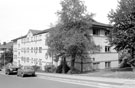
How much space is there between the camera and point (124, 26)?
2198cm

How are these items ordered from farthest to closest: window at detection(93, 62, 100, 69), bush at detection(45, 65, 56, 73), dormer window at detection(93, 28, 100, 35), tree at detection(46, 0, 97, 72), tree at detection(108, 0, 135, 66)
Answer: bush at detection(45, 65, 56, 73)
dormer window at detection(93, 28, 100, 35)
window at detection(93, 62, 100, 69)
tree at detection(46, 0, 97, 72)
tree at detection(108, 0, 135, 66)

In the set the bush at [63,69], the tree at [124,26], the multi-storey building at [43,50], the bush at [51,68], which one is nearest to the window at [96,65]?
the multi-storey building at [43,50]

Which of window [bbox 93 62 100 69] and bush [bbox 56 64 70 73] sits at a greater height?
window [bbox 93 62 100 69]

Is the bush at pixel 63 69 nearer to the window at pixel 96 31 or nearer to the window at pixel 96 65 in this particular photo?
the window at pixel 96 65

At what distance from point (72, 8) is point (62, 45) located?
5432mm

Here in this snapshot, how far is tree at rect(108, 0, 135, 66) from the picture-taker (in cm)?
2112

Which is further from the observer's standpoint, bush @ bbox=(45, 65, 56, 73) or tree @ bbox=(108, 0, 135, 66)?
bush @ bbox=(45, 65, 56, 73)

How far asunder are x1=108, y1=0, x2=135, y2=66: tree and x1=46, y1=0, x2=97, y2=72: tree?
4156 millimetres

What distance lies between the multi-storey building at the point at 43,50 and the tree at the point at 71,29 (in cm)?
293

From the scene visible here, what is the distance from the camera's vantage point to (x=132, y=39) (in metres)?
21.0

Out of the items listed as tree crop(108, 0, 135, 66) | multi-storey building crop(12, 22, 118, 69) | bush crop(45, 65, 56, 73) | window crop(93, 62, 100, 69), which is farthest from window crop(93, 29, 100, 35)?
bush crop(45, 65, 56, 73)

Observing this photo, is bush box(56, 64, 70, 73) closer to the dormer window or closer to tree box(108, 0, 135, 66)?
the dormer window

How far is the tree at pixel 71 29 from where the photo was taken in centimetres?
2520

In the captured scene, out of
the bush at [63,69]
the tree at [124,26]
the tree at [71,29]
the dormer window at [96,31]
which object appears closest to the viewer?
the tree at [124,26]
